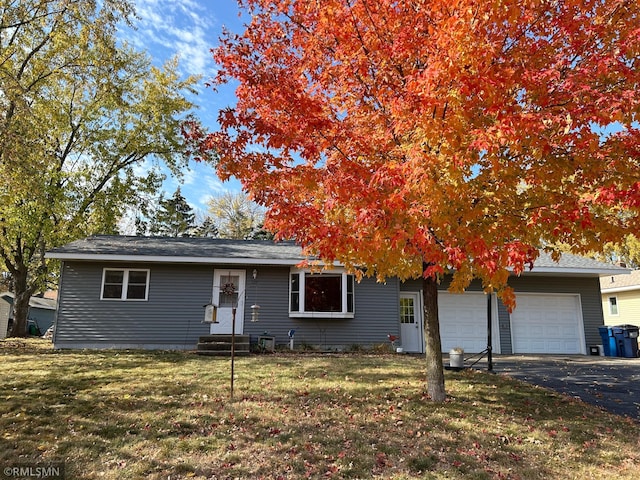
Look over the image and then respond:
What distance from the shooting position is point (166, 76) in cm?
2131

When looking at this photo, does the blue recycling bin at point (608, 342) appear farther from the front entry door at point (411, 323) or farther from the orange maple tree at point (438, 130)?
the orange maple tree at point (438, 130)

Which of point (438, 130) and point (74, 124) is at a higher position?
point (74, 124)

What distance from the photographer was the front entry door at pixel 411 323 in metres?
13.7

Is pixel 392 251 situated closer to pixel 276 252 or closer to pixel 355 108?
pixel 355 108

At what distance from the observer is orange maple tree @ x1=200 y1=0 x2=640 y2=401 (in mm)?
4176

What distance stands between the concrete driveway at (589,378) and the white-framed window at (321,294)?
4.29m

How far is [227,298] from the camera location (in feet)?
43.0

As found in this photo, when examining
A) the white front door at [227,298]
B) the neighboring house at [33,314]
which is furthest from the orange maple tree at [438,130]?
the neighboring house at [33,314]

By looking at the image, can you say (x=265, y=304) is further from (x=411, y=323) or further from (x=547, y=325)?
(x=547, y=325)

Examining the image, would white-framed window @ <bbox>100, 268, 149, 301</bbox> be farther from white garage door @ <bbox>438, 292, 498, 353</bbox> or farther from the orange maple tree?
white garage door @ <bbox>438, 292, 498, 353</bbox>

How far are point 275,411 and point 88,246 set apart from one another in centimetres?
1008

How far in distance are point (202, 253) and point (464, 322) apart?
8.95 m

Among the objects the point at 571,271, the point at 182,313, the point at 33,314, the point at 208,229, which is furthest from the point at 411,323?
the point at 33,314

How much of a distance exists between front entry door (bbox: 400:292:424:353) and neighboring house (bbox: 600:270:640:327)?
1205cm
